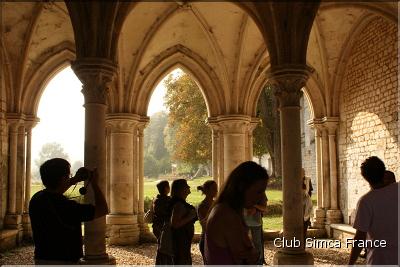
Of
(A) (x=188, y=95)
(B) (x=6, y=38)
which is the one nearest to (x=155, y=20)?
(B) (x=6, y=38)

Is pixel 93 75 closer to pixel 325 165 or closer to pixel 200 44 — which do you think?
pixel 200 44

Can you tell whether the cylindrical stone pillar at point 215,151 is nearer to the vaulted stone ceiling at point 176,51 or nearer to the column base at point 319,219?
the vaulted stone ceiling at point 176,51

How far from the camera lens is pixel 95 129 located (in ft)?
20.4

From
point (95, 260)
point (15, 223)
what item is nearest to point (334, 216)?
point (95, 260)

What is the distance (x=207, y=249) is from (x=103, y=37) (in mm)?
4580

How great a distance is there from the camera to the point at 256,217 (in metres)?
6.35

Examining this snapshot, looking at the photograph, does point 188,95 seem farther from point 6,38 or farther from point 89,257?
point 89,257

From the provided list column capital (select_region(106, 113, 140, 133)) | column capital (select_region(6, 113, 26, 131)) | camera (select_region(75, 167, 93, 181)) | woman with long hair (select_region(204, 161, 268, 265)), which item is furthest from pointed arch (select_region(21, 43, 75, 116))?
woman with long hair (select_region(204, 161, 268, 265))

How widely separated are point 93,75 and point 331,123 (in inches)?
289

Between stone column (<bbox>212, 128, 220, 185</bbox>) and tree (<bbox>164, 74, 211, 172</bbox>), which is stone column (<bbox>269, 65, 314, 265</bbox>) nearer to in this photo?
stone column (<bbox>212, 128, 220, 185</bbox>)

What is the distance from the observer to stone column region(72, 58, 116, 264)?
19.9 ft

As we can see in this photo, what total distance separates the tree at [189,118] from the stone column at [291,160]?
15.1 meters

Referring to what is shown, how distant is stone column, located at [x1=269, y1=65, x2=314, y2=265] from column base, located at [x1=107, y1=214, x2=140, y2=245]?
4946 mm

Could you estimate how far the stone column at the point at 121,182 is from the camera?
1061 cm
